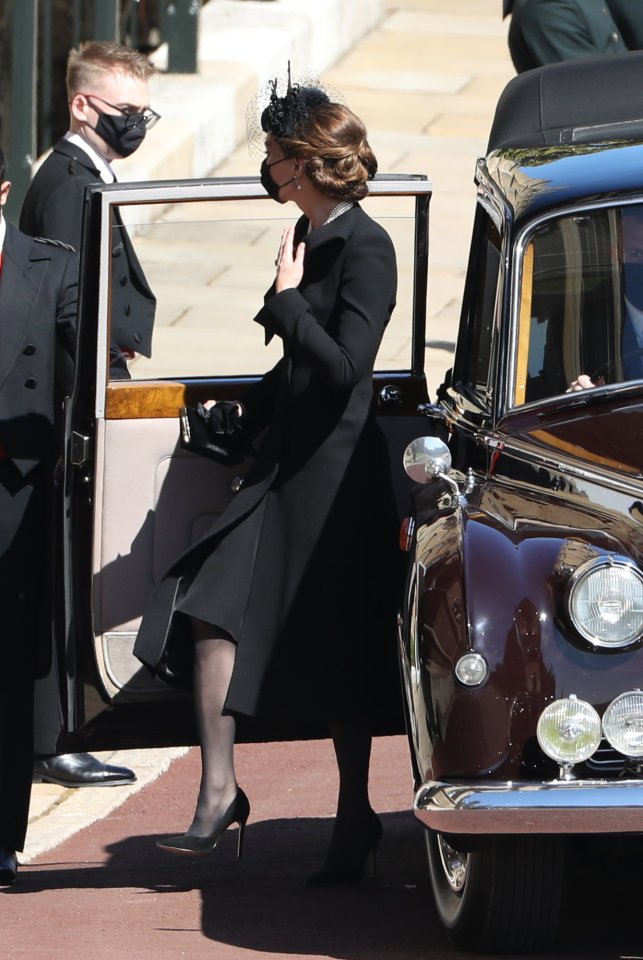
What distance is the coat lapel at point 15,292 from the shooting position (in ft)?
17.7

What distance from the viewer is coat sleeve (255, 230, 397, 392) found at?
4.66 metres

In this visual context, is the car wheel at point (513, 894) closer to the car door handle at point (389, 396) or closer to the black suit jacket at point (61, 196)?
A: the car door handle at point (389, 396)

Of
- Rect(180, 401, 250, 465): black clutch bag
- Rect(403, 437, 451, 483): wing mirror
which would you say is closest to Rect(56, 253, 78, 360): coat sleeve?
Rect(180, 401, 250, 465): black clutch bag

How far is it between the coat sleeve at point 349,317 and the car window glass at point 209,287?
3756mm

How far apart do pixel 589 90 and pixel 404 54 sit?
414 inches

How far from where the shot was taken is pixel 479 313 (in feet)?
18.4

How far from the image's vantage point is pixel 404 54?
54.2ft

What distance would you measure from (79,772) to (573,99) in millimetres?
2884

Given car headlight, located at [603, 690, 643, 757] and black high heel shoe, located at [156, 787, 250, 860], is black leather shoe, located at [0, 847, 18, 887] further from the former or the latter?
Result: car headlight, located at [603, 690, 643, 757]

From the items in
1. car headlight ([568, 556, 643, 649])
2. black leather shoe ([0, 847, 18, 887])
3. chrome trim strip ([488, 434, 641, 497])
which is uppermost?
chrome trim strip ([488, 434, 641, 497])

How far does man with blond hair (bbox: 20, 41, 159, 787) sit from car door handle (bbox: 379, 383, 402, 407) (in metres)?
1.53

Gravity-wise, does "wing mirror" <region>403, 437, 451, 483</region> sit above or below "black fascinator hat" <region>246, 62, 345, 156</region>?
below

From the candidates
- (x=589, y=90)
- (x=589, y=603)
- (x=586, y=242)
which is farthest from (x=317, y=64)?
(x=589, y=603)

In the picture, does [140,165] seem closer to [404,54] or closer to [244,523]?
[404,54]
